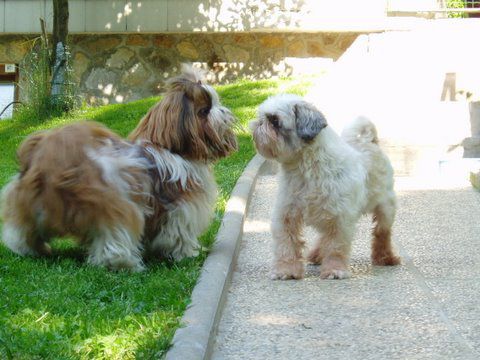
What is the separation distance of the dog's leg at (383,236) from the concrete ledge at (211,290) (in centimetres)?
110

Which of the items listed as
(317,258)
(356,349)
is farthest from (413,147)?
(356,349)

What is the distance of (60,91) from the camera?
14766 mm

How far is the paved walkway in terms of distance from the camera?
5.13 m

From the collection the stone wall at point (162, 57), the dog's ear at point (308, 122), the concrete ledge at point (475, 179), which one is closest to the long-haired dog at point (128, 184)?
the dog's ear at point (308, 122)

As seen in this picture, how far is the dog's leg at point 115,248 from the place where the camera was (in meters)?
6.21

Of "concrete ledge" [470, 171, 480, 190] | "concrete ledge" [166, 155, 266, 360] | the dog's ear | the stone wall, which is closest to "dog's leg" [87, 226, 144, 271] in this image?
"concrete ledge" [166, 155, 266, 360]

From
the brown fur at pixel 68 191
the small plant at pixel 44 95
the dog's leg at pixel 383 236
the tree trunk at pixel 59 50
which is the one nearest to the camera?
the brown fur at pixel 68 191

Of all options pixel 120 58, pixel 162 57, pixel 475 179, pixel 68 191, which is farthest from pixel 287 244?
pixel 120 58

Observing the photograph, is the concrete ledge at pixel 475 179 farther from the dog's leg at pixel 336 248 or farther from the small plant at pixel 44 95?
the small plant at pixel 44 95

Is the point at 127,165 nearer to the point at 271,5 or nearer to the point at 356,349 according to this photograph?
the point at 356,349

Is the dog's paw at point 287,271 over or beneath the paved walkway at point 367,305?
over

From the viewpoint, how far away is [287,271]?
22.0 ft

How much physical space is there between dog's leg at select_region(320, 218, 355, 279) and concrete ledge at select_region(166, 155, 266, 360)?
2.30 ft

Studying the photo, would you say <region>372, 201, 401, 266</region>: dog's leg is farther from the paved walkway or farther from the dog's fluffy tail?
the dog's fluffy tail
